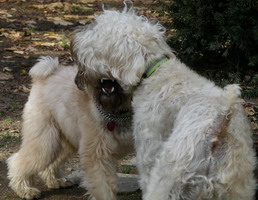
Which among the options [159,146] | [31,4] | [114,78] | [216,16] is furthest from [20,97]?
[31,4]

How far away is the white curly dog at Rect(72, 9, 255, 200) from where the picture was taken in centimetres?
363

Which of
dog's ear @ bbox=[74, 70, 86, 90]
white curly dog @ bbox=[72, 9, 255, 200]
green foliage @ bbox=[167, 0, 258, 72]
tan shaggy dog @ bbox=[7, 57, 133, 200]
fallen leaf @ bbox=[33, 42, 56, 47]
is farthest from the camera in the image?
fallen leaf @ bbox=[33, 42, 56, 47]

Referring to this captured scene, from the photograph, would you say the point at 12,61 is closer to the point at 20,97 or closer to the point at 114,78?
the point at 20,97

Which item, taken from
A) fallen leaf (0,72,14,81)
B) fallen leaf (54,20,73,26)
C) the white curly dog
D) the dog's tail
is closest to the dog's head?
the white curly dog

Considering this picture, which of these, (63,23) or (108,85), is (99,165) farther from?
(63,23)

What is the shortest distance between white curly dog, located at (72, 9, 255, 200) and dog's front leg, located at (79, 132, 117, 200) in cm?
66

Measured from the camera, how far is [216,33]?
20.9ft

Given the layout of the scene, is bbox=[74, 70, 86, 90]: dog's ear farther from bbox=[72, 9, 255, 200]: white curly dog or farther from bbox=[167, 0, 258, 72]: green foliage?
bbox=[167, 0, 258, 72]: green foliage

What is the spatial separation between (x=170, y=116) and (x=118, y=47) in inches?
27.3

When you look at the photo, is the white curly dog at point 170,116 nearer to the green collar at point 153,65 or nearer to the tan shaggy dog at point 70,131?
the green collar at point 153,65

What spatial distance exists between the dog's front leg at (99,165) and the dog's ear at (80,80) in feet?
1.33

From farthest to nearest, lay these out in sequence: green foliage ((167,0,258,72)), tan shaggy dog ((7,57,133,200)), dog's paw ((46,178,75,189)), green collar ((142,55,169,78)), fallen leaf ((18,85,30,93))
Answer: fallen leaf ((18,85,30,93)) → dog's paw ((46,178,75,189)) → green foliage ((167,0,258,72)) → tan shaggy dog ((7,57,133,200)) → green collar ((142,55,169,78))

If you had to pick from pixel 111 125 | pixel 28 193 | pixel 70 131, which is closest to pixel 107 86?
pixel 111 125

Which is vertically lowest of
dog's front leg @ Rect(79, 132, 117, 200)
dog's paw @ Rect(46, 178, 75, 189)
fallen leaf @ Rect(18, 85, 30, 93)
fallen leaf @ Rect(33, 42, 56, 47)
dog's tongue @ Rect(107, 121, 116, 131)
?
fallen leaf @ Rect(33, 42, 56, 47)
